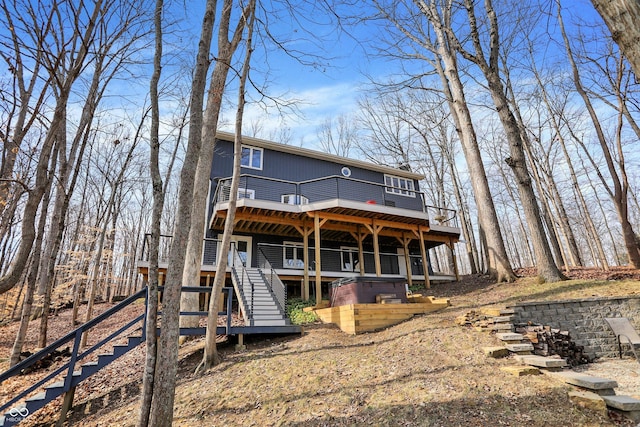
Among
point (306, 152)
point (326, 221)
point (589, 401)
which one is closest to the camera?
point (589, 401)

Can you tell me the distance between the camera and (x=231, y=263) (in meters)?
13.2

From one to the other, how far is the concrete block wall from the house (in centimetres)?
439

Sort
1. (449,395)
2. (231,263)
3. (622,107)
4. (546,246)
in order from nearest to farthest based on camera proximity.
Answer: (449,395) → (546,246) → (622,107) → (231,263)

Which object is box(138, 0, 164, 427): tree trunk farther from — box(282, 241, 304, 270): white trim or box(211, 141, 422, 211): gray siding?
box(282, 241, 304, 270): white trim

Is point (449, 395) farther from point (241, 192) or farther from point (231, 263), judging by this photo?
point (241, 192)

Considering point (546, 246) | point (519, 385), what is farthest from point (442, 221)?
point (519, 385)

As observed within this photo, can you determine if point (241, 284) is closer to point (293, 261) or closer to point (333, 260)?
point (293, 261)

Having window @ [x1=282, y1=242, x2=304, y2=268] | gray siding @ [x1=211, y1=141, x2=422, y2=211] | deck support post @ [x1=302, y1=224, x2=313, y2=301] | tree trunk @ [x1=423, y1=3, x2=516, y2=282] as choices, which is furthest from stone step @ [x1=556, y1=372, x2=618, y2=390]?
window @ [x1=282, y1=242, x2=304, y2=268]

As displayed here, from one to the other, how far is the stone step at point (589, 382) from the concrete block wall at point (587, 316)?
238 cm

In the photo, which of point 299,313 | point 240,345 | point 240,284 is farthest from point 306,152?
point 240,345

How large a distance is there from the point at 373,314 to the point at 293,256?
24.0 ft

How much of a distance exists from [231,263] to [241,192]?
333 cm

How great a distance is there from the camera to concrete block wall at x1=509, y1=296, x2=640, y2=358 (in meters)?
6.70

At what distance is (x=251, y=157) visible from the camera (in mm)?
15734
